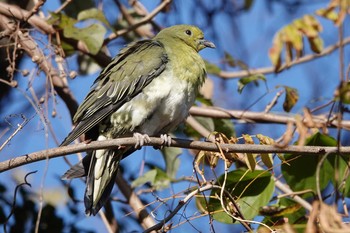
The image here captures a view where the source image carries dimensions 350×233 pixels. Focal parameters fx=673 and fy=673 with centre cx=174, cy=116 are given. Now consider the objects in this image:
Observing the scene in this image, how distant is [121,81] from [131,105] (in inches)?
6.9

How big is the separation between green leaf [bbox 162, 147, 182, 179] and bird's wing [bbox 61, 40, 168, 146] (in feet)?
2.64

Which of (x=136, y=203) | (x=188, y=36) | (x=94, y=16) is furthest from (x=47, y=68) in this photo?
(x=188, y=36)

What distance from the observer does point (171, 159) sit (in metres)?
4.73

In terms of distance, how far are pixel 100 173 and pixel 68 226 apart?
0.61 metres

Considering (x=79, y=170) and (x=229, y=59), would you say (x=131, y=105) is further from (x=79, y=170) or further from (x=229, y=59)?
(x=229, y=59)

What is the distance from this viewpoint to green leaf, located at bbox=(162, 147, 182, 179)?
4.69 meters

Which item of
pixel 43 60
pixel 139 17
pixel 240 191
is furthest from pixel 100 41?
pixel 240 191

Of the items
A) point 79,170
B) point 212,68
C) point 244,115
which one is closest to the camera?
point 79,170

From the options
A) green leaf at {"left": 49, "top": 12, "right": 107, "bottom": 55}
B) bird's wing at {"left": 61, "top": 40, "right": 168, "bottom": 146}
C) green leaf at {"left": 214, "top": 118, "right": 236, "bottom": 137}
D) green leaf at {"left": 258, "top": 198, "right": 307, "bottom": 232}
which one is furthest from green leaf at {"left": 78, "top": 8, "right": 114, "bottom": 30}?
green leaf at {"left": 258, "top": 198, "right": 307, "bottom": 232}

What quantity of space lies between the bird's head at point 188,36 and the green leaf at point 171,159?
28.6 inches

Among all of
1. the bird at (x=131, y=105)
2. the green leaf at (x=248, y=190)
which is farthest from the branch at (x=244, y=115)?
the green leaf at (x=248, y=190)

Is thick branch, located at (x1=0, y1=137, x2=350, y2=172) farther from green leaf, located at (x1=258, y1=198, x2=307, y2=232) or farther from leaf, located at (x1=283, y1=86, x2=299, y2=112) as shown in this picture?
leaf, located at (x1=283, y1=86, x2=299, y2=112)

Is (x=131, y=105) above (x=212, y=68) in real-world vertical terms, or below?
above

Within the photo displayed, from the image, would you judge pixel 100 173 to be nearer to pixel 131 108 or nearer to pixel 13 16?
pixel 131 108
